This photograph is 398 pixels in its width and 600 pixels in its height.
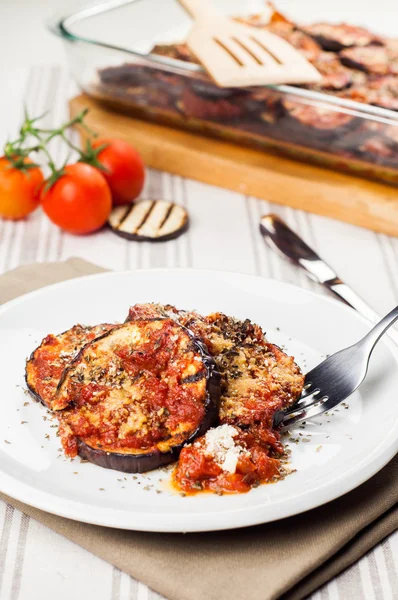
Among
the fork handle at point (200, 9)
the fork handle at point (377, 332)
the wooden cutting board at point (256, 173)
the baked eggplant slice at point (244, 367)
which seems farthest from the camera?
the fork handle at point (200, 9)

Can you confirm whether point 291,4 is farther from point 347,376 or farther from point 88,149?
point 347,376

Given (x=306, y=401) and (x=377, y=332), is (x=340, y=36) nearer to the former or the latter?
(x=377, y=332)

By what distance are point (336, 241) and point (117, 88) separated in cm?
196

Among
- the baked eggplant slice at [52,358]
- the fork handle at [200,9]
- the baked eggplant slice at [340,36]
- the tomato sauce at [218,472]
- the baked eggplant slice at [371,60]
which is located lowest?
the baked eggplant slice at [371,60]

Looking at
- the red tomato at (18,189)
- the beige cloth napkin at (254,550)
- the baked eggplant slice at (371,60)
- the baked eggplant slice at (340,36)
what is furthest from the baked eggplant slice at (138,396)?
the baked eggplant slice at (340,36)

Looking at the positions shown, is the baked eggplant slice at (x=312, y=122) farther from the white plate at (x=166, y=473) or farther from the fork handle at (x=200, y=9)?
the white plate at (x=166, y=473)

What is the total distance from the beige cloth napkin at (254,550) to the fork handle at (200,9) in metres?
3.62

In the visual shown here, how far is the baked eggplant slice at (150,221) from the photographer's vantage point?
4891mm

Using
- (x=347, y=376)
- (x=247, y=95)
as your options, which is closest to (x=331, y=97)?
(x=247, y=95)

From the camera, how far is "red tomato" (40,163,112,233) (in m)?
4.75

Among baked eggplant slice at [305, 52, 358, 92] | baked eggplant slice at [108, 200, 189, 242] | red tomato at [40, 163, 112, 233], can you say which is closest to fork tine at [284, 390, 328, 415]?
baked eggplant slice at [108, 200, 189, 242]

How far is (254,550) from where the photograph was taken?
2602 millimetres

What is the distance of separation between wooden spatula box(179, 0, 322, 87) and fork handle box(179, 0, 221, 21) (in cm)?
2

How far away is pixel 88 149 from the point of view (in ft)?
16.5
